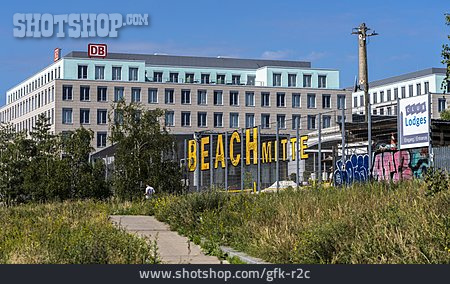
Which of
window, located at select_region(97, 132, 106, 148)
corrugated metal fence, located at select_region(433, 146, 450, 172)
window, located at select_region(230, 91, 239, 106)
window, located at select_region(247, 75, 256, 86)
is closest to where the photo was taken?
corrugated metal fence, located at select_region(433, 146, 450, 172)

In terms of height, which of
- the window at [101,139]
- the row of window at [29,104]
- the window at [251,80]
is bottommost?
the window at [101,139]

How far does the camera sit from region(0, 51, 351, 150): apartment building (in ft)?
327

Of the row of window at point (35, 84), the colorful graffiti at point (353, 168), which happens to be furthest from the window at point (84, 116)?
the colorful graffiti at point (353, 168)

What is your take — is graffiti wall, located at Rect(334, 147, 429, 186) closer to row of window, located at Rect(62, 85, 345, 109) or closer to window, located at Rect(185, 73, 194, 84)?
row of window, located at Rect(62, 85, 345, 109)

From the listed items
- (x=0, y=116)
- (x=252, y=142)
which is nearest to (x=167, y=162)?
(x=252, y=142)

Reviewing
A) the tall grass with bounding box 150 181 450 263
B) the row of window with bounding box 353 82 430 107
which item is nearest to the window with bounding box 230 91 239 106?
the row of window with bounding box 353 82 430 107

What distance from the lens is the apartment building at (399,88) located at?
116m

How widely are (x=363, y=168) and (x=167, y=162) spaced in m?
13.7

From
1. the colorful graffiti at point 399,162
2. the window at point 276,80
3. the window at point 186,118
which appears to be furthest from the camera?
the window at point 276,80

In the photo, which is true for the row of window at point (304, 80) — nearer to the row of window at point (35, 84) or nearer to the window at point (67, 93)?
the window at point (67, 93)

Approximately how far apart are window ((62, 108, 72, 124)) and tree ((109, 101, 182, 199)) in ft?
212

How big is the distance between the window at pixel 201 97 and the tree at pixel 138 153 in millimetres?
68559

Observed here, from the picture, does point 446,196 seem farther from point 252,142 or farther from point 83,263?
point 252,142

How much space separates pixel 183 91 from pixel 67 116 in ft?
51.7
